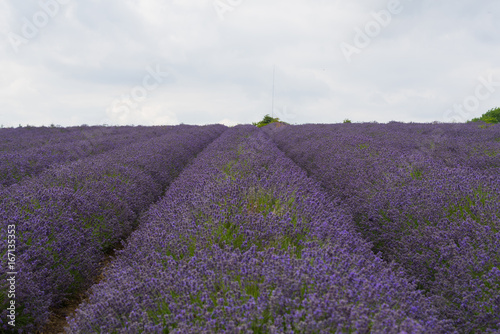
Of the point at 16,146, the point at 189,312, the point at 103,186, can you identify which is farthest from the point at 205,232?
the point at 16,146

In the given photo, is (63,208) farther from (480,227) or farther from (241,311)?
(480,227)

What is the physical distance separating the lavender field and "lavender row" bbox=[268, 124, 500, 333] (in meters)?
0.02

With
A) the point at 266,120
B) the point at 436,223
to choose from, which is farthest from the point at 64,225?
the point at 266,120

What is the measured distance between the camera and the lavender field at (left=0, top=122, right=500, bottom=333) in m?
→ 1.75

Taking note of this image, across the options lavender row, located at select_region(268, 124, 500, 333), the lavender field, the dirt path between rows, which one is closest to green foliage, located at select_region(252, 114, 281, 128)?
lavender row, located at select_region(268, 124, 500, 333)

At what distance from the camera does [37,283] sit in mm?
2668

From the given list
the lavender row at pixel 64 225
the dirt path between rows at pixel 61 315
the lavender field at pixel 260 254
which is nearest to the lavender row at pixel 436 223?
the lavender field at pixel 260 254

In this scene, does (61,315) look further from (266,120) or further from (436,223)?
(266,120)

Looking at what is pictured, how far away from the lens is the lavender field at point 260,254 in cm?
175

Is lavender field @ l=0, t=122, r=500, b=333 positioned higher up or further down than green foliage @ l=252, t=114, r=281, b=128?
further down

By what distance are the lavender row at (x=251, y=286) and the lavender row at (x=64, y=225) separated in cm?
66

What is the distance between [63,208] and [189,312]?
2.52 metres

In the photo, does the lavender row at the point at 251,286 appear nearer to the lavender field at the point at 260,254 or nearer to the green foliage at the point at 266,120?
the lavender field at the point at 260,254

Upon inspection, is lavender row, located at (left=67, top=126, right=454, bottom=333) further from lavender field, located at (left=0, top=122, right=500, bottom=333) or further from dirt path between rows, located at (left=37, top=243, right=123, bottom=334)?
dirt path between rows, located at (left=37, top=243, right=123, bottom=334)
